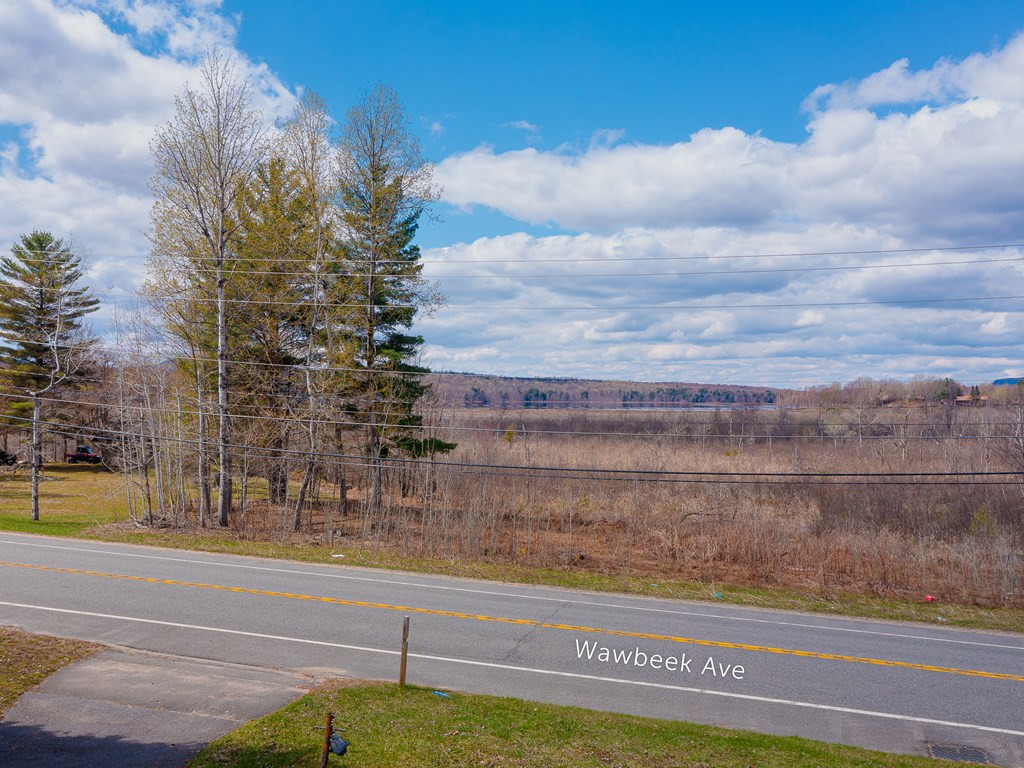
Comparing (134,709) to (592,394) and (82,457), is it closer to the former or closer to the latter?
(592,394)

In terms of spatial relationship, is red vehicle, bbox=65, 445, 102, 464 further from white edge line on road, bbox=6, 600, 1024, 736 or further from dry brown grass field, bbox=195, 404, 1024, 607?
white edge line on road, bbox=6, 600, 1024, 736

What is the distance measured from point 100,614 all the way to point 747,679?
11.6 meters

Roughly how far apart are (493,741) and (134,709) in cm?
455

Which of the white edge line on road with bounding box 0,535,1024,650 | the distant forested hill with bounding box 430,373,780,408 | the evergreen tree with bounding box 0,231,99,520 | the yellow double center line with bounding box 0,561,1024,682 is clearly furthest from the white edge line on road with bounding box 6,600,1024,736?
the evergreen tree with bounding box 0,231,99,520

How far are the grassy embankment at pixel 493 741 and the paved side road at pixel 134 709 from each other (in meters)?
0.56

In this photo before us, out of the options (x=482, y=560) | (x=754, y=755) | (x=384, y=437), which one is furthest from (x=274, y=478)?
(x=754, y=755)

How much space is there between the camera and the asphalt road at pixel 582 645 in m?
9.75

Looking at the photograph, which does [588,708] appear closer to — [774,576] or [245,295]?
[774,576]

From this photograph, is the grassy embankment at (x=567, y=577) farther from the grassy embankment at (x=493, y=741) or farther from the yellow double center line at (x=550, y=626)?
the grassy embankment at (x=493, y=741)

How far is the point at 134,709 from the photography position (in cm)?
873

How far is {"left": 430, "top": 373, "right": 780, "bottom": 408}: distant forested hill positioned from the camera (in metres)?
23.4

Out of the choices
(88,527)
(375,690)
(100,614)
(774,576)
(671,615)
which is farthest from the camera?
(88,527)

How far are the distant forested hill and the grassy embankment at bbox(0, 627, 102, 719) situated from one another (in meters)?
11.9

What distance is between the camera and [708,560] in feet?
68.4
